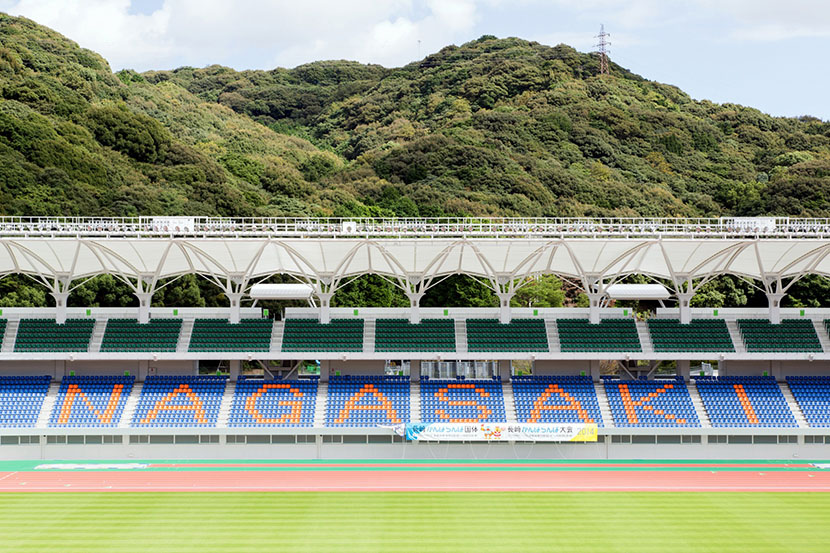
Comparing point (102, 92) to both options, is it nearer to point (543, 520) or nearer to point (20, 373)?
point (20, 373)

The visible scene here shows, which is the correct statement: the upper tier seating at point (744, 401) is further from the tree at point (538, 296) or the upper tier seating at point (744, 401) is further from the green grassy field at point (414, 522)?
the tree at point (538, 296)

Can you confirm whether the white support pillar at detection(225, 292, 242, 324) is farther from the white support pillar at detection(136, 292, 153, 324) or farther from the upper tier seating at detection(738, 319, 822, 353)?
the upper tier seating at detection(738, 319, 822, 353)

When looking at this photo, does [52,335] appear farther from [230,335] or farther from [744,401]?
[744,401]

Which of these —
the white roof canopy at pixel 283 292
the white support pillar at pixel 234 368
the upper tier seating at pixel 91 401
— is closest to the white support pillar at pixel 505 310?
the white roof canopy at pixel 283 292

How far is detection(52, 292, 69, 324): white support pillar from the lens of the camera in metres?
41.2

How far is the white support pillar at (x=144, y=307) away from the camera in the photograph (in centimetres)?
4125

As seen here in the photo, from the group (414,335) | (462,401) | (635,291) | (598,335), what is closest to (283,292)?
(414,335)

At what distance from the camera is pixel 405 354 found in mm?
39656

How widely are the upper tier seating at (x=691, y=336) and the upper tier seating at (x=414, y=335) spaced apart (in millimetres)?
10096

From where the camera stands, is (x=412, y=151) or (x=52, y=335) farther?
(x=412, y=151)

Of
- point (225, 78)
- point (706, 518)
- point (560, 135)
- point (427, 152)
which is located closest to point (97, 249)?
point (706, 518)

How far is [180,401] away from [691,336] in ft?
80.9

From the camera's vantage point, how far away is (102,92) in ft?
294

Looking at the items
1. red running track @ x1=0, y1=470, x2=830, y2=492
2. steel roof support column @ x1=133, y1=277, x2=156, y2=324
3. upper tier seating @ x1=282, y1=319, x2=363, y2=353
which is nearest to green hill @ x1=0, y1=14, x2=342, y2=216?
steel roof support column @ x1=133, y1=277, x2=156, y2=324
